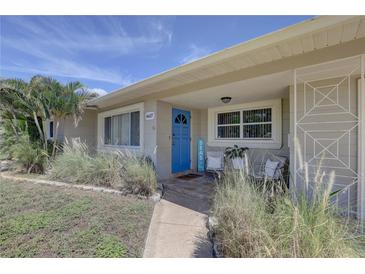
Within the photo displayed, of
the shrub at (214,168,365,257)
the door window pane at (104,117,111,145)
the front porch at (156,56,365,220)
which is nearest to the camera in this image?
the shrub at (214,168,365,257)

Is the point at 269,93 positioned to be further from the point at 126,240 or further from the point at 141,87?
the point at 126,240

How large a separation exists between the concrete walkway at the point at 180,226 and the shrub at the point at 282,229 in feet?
1.08

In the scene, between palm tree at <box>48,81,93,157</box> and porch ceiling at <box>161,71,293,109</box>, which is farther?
palm tree at <box>48,81,93,157</box>

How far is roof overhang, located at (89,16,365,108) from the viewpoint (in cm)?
215

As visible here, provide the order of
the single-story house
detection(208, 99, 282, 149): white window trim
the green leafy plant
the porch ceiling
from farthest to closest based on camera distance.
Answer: the green leafy plant
detection(208, 99, 282, 149): white window trim
the porch ceiling
the single-story house

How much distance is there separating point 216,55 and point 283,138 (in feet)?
11.1

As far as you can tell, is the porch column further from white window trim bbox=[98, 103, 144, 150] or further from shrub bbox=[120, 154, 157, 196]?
white window trim bbox=[98, 103, 144, 150]

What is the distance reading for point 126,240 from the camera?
229 centimetres

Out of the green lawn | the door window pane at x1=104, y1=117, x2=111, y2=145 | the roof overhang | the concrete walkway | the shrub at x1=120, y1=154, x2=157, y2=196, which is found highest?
the roof overhang

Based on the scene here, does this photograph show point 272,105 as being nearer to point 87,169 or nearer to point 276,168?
point 276,168

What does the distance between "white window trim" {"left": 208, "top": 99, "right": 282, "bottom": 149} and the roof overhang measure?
7.31 feet

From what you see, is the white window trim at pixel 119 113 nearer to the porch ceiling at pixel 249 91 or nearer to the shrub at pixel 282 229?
the porch ceiling at pixel 249 91

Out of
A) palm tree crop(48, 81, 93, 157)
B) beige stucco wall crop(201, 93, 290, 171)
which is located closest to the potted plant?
beige stucco wall crop(201, 93, 290, 171)

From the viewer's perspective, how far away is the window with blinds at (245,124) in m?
5.46
